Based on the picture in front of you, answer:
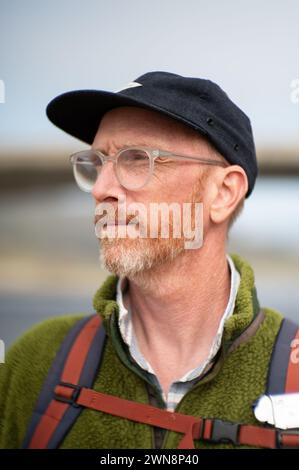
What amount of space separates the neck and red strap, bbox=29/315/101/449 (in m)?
0.12

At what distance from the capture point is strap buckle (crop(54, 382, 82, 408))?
3.67 ft

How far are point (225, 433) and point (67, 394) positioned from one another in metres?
0.31

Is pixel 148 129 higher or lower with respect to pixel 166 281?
higher

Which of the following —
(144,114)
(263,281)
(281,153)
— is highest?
(281,153)

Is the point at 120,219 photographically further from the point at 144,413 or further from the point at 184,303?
the point at 144,413

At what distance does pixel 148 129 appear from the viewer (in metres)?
1.13

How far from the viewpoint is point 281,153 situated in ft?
5.65

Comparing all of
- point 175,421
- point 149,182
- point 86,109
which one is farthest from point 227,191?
point 175,421

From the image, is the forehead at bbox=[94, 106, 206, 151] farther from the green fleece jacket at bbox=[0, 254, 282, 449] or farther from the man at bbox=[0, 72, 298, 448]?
the green fleece jacket at bbox=[0, 254, 282, 449]
